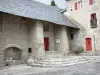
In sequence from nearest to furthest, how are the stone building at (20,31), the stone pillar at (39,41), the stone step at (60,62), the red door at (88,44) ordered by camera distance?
1. the stone step at (60,62)
2. the stone building at (20,31)
3. the stone pillar at (39,41)
4. the red door at (88,44)

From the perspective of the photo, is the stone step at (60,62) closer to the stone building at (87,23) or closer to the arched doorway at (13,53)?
the arched doorway at (13,53)

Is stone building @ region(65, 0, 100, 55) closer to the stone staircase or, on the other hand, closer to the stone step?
the stone staircase

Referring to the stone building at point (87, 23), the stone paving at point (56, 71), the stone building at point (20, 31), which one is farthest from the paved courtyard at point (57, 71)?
the stone building at point (87, 23)

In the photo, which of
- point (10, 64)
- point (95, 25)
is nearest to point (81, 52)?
point (95, 25)

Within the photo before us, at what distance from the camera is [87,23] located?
898 inches

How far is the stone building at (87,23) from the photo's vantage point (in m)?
21.5

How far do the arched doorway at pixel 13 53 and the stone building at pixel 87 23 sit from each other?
8.76 m

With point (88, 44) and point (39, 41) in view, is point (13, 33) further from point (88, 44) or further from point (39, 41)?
point (88, 44)

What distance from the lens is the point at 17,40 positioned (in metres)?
18.0

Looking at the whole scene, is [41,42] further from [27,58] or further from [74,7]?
[74,7]

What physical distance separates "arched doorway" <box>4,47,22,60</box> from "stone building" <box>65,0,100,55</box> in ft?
28.7

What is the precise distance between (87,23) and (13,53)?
10.3 m

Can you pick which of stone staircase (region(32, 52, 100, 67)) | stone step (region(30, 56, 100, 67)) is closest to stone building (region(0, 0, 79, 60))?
stone staircase (region(32, 52, 100, 67))

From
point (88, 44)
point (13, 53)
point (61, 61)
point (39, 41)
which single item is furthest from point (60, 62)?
point (88, 44)
